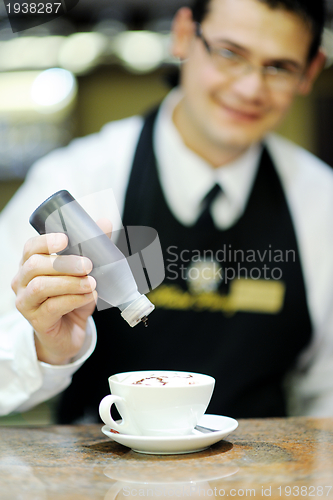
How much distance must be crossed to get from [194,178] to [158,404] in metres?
0.94

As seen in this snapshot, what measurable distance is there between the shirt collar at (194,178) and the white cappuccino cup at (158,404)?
83 cm

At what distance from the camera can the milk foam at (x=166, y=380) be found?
0.59 m

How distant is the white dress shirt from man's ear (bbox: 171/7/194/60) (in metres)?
0.16

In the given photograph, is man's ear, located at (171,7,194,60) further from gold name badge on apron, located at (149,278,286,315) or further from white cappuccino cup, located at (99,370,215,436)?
white cappuccino cup, located at (99,370,215,436)

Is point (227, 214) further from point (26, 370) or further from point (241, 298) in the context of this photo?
point (26, 370)

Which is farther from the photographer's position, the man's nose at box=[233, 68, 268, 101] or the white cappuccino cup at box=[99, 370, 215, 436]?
the man's nose at box=[233, 68, 268, 101]

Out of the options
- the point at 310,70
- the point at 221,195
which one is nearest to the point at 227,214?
the point at 221,195

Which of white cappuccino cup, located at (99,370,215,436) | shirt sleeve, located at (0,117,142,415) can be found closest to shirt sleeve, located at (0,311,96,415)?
shirt sleeve, located at (0,117,142,415)

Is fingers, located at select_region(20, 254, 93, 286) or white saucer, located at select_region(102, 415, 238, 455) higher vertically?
fingers, located at select_region(20, 254, 93, 286)

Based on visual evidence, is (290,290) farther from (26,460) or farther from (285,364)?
(26,460)

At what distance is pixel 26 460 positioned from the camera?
0.58 m

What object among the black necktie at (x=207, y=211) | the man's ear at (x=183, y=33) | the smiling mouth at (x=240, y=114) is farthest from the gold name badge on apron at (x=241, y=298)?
the man's ear at (x=183, y=33)

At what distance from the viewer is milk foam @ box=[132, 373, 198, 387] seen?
586mm

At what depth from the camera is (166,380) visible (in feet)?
1.98
